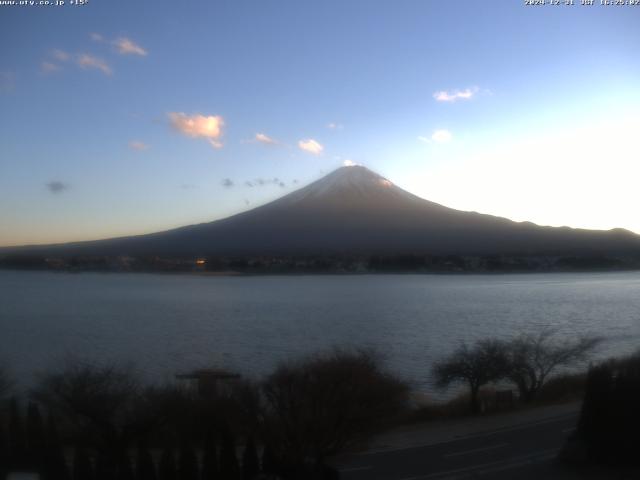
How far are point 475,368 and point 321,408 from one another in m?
5.79

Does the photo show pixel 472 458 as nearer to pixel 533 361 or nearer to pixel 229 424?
pixel 229 424

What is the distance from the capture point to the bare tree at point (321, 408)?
6102 millimetres

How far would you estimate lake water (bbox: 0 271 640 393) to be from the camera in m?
15.5

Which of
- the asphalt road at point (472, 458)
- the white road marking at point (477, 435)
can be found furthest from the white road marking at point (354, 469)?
the white road marking at point (477, 435)

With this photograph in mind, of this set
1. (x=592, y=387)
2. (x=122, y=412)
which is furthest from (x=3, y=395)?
(x=592, y=387)

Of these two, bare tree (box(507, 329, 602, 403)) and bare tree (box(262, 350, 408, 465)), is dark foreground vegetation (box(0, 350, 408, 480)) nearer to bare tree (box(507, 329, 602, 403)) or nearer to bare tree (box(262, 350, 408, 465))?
bare tree (box(262, 350, 408, 465))

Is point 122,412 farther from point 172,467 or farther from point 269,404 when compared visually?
point 172,467

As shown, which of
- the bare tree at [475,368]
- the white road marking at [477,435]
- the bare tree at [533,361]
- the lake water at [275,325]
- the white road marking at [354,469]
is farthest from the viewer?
the lake water at [275,325]

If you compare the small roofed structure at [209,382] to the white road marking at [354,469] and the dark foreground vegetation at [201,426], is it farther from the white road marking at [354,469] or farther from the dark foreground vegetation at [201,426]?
the white road marking at [354,469]

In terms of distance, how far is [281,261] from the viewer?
5181 cm

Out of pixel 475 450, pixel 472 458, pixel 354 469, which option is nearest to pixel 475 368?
pixel 475 450

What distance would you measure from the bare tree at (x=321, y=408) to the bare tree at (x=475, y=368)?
429 centimetres

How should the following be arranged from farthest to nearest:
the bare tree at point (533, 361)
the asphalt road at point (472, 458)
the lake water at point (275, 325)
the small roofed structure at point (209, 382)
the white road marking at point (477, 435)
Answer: the lake water at point (275, 325) → the bare tree at point (533, 361) → the small roofed structure at point (209, 382) → the white road marking at point (477, 435) → the asphalt road at point (472, 458)

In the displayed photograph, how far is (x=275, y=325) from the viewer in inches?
880
